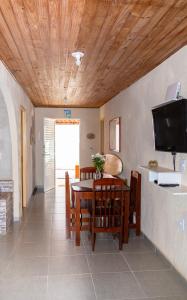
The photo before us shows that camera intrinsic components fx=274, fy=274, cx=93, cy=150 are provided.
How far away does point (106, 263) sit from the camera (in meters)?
3.17

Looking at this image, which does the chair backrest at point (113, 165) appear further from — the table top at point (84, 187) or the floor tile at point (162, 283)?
the floor tile at point (162, 283)

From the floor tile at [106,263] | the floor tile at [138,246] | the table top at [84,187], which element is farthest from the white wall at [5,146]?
the floor tile at [138,246]

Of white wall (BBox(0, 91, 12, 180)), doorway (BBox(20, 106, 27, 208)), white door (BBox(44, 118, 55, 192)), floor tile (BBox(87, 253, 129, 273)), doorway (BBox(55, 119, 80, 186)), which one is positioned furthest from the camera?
doorway (BBox(55, 119, 80, 186))

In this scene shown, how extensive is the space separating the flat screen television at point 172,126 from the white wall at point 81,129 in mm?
5203

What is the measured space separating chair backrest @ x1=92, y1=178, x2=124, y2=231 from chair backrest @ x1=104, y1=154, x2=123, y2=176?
190 cm

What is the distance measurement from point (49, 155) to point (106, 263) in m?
4.90

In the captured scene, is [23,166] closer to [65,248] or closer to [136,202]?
[65,248]

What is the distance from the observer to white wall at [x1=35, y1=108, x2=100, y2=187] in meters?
8.02

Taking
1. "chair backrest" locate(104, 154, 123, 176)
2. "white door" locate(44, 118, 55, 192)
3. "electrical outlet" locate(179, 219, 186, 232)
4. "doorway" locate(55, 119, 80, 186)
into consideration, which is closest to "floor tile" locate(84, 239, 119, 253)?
"electrical outlet" locate(179, 219, 186, 232)

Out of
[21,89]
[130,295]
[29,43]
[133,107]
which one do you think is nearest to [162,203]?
[130,295]

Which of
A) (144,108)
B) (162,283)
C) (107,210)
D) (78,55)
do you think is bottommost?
(162,283)

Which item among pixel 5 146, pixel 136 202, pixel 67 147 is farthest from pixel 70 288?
pixel 67 147

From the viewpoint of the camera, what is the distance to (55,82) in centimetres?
457

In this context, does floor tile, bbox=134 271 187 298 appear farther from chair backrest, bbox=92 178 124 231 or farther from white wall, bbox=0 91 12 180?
white wall, bbox=0 91 12 180
